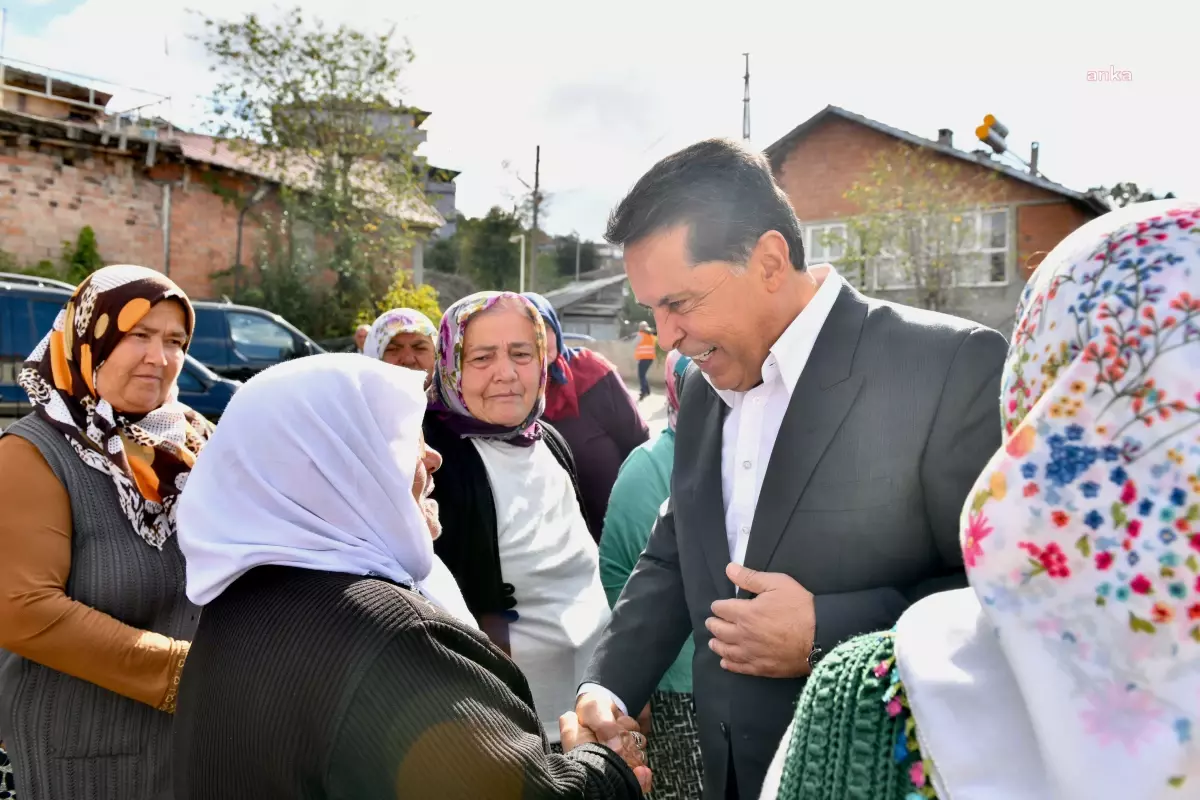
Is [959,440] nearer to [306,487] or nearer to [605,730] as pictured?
[605,730]

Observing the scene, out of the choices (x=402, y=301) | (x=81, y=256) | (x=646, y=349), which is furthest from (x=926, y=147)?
(x=81, y=256)

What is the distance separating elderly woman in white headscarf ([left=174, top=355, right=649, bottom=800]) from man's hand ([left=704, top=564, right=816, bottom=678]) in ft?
1.12

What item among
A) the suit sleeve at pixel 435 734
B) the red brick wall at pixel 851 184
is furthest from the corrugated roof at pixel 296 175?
the suit sleeve at pixel 435 734

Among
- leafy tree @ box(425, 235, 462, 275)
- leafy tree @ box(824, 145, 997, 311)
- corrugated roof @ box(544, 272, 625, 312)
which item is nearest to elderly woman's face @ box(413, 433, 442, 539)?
leafy tree @ box(824, 145, 997, 311)

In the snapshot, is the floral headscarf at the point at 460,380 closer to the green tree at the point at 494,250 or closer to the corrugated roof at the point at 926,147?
the corrugated roof at the point at 926,147

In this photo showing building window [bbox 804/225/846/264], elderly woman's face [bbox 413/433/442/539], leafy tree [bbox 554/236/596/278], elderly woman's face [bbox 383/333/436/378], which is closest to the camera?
elderly woman's face [bbox 413/433/442/539]

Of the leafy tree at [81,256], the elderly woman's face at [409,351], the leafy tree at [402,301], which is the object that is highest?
the leafy tree at [81,256]

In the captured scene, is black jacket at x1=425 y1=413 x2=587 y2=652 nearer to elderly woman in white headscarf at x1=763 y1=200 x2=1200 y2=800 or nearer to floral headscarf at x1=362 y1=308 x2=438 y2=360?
elderly woman in white headscarf at x1=763 y1=200 x2=1200 y2=800

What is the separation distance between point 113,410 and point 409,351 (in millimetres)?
2712

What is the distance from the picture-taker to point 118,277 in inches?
108

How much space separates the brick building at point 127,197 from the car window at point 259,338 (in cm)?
997

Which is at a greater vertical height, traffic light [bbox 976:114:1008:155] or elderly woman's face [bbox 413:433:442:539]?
traffic light [bbox 976:114:1008:155]

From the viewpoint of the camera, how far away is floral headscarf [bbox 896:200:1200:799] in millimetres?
792

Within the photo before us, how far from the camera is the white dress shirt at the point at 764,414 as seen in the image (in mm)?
1951
